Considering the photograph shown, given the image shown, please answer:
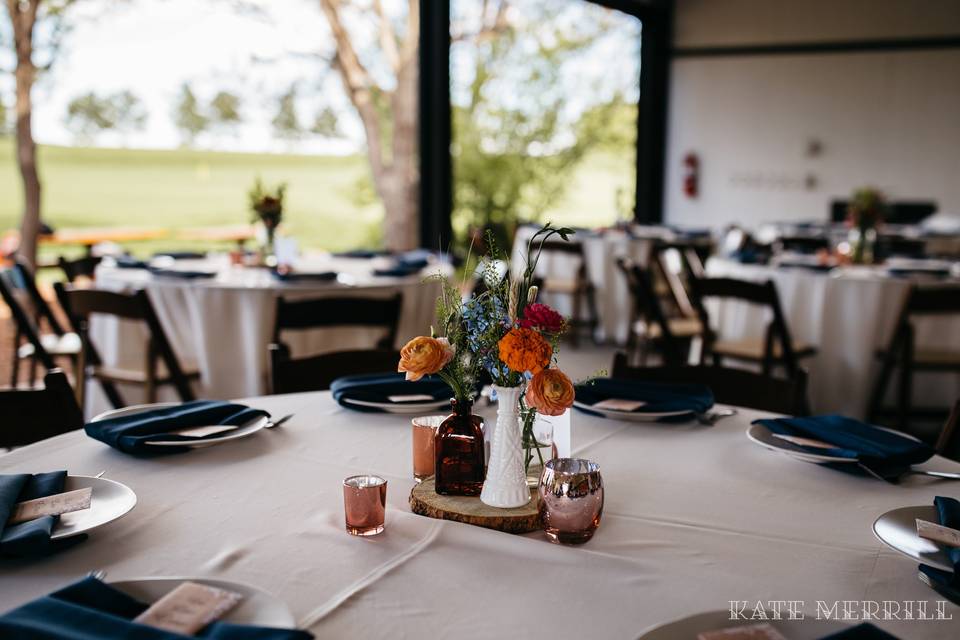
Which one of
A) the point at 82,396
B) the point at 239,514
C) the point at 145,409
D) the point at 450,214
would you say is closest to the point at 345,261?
the point at 82,396

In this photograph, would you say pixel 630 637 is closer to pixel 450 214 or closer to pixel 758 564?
pixel 758 564

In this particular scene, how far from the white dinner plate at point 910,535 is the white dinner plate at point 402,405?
2.85 ft

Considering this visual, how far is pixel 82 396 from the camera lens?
364 cm

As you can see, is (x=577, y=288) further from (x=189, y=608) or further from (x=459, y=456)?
(x=189, y=608)

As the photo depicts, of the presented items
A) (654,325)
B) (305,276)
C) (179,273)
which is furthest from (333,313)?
(654,325)

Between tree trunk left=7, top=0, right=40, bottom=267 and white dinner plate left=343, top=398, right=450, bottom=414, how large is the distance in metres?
4.49

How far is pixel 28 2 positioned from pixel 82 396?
10.5 feet

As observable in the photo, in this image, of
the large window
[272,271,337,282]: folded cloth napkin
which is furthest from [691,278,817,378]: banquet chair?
the large window

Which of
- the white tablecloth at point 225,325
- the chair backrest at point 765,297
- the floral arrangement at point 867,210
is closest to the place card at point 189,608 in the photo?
the white tablecloth at point 225,325

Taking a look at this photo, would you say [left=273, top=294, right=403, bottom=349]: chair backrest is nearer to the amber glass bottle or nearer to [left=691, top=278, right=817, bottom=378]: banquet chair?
[left=691, top=278, right=817, bottom=378]: banquet chair

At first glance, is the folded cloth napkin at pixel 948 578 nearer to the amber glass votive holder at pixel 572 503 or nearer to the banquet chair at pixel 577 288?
the amber glass votive holder at pixel 572 503

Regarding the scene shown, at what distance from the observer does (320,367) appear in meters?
2.26

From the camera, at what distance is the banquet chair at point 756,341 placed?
12.6ft

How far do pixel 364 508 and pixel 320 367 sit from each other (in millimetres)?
1114
